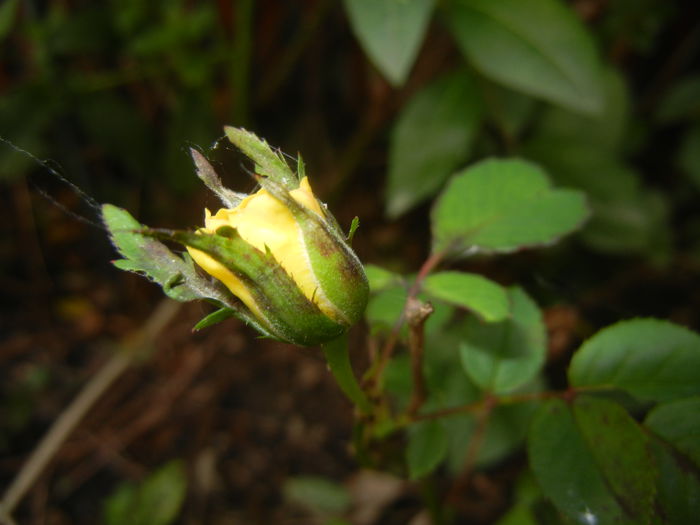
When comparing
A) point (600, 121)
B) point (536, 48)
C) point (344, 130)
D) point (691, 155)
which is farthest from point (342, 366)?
point (344, 130)

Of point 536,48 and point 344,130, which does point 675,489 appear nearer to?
point 536,48

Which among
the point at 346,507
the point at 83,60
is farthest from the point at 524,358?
the point at 83,60

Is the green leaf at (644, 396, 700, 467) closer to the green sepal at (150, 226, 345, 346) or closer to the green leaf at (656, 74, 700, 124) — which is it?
the green sepal at (150, 226, 345, 346)

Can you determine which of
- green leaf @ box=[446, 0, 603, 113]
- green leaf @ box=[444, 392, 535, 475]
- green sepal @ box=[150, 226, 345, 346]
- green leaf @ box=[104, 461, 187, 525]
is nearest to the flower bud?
green sepal @ box=[150, 226, 345, 346]

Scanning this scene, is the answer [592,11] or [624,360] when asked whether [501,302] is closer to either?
[624,360]

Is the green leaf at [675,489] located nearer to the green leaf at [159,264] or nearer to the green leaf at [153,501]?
the green leaf at [159,264]

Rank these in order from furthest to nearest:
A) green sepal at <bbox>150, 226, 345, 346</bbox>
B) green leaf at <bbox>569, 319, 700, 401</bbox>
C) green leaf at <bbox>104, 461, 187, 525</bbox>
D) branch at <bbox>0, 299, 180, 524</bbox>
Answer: branch at <bbox>0, 299, 180, 524</bbox>, green leaf at <bbox>104, 461, 187, 525</bbox>, green leaf at <bbox>569, 319, 700, 401</bbox>, green sepal at <bbox>150, 226, 345, 346</bbox>
